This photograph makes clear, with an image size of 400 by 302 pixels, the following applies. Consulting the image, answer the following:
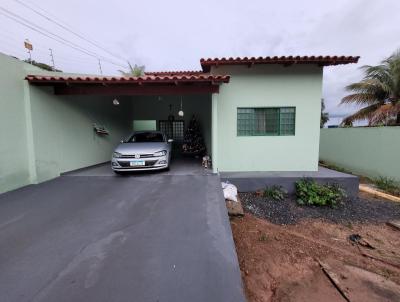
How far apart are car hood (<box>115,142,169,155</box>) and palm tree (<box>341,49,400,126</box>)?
1051 centimetres

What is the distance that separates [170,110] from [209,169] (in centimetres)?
610

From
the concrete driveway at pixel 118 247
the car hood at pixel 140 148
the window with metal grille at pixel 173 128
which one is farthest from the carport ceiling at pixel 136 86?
the window with metal grille at pixel 173 128

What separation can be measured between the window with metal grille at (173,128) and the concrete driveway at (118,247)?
24.1ft

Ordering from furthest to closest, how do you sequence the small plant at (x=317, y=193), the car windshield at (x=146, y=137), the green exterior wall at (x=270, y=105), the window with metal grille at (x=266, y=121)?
the car windshield at (x=146, y=137) < the window with metal grille at (x=266, y=121) < the green exterior wall at (x=270, y=105) < the small plant at (x=317, y=193)

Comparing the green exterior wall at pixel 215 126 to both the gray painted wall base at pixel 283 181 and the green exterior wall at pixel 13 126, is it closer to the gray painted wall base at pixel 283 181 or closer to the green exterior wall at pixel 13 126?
the green exterior wall at pixel 13 126

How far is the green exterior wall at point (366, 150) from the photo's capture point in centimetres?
763

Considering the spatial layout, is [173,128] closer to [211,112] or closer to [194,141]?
[194,141]

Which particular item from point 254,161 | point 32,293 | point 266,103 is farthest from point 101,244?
point 266,103

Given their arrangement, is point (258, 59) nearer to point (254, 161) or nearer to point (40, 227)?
point (254, 161)

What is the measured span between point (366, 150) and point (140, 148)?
9.55 m

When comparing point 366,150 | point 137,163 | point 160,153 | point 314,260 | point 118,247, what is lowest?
point 314,260

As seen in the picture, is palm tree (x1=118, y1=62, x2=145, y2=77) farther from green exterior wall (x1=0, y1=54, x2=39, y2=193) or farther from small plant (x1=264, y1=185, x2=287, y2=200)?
small plant (x1=264, y1=185, x2=287, y2=200)

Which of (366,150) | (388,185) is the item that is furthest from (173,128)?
(388,185)

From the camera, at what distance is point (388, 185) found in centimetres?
757
